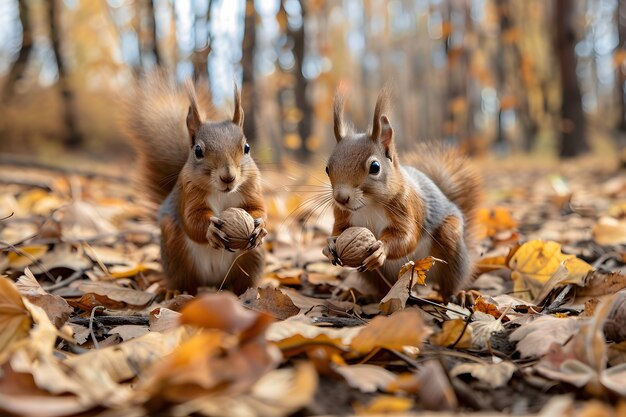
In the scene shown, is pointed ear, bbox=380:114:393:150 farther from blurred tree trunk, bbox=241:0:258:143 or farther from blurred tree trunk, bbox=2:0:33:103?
blurred tree trunk, bbox=2:0:33:103

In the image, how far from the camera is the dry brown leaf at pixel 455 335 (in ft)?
3.86

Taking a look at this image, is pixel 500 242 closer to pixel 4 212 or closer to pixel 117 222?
pixel 117 222

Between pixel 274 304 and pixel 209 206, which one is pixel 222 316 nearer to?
pixel 274 304

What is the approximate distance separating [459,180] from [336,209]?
22.6 inches

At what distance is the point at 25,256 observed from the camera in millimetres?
1917

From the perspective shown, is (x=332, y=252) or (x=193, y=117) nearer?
(x=332, y=252)

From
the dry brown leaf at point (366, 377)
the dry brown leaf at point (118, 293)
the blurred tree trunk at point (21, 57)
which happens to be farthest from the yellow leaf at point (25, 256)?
the blurred tree trunk at point (21, 57)

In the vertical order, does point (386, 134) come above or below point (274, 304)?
above

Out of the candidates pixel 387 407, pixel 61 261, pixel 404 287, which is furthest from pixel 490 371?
pixel 61 261

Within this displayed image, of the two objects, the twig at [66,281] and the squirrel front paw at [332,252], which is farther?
the twig at [66,281]

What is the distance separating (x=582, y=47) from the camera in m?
17.0

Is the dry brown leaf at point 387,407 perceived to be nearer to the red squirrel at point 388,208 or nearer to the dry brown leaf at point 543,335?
the dry brown leaf at point 543,335

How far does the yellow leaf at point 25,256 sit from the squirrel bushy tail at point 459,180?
1288 millimetres

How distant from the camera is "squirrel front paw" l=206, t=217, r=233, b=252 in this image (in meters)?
1.51
